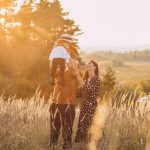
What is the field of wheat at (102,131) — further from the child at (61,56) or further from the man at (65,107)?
the child at (61,56)

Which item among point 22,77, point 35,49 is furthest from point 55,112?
point 35,49

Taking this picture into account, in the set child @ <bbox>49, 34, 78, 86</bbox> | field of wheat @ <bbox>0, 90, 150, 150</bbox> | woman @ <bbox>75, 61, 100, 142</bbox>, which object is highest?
child @ <bbox>49, 34, 78, 86</bbox>

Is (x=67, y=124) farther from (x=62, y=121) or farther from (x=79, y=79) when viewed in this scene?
(x=79, y=79)

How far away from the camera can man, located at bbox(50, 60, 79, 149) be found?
8609 mm

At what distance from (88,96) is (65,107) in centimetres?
59

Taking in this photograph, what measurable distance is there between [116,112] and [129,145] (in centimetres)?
118

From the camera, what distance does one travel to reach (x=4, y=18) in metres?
50.2

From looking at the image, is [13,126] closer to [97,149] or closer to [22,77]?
[97,149]

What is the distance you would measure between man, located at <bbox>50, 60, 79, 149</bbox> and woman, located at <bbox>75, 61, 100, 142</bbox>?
23cm

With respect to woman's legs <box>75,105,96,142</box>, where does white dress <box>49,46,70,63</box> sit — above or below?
above

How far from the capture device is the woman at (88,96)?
29.4ft

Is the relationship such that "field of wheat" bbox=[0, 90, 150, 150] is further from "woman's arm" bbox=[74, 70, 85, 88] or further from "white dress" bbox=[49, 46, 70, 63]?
"white dress" bbox=[49, 46, 70, 63]

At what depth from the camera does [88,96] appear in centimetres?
906

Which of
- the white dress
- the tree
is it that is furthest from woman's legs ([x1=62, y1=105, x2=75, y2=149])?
the tree
